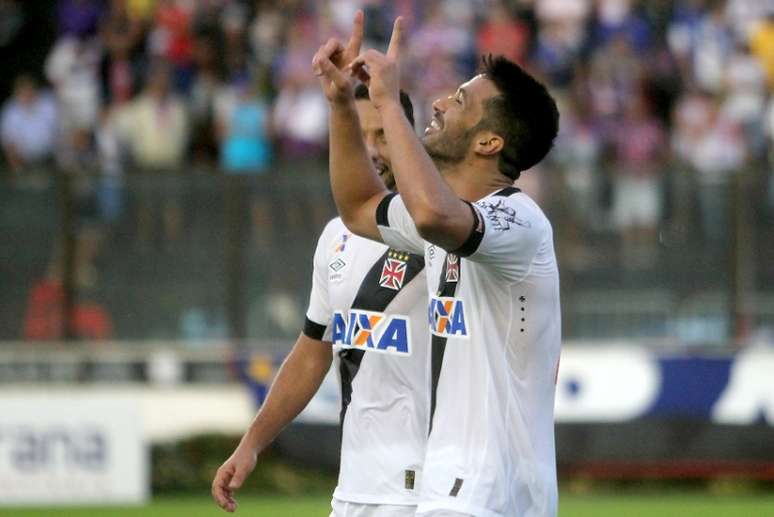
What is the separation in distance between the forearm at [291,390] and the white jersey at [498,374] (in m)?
1.23

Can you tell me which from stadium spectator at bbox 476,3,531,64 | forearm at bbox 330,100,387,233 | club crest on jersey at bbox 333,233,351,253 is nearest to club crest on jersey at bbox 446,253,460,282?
forearm at bbox 330,100,387,233

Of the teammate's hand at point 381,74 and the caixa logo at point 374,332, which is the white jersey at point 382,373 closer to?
the caixa logo at point 374,332

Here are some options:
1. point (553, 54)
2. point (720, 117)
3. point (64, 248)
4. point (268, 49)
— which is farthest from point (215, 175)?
point (720, 117)

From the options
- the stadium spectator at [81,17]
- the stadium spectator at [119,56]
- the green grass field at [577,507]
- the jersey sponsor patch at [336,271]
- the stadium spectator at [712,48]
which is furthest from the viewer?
the stadium spectator at [81,17]

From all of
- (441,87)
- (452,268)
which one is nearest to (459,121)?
(452,268)

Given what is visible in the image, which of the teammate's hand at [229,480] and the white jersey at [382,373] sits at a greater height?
the white jersey at [382,373]

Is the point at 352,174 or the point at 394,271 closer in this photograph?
the point at 352,174

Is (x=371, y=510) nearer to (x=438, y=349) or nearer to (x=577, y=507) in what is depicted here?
(x=438, y=349)

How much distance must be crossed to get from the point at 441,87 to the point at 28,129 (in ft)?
13.8

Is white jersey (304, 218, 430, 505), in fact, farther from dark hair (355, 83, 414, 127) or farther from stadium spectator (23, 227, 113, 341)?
stadium spectator (23, 227, 113, 341)

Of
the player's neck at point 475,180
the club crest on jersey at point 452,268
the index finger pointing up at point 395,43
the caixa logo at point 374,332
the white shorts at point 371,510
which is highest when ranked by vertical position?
the index finger pointing up at point 395,43

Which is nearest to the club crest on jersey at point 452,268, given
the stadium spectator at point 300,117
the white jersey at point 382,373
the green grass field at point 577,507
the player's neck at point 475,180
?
the player's neck at point 475,180

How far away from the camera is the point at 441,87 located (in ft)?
51.7

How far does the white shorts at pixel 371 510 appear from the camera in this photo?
229 inches
